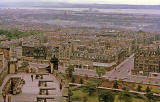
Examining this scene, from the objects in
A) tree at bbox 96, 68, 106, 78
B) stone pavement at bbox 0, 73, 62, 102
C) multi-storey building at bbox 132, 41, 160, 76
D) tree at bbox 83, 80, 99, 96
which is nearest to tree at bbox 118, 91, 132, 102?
tree at bbox 83, 80, 99, 96

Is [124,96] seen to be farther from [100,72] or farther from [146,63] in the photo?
[146,63]

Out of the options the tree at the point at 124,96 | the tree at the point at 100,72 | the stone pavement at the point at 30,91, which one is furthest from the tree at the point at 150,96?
the stone pavement at the point at 30,91

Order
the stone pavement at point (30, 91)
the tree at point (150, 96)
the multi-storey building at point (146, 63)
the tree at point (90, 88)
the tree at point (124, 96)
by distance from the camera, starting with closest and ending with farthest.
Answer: the stone pavement at point (30, 91) → the tree at point (124, 96) → the tree at point (150, 96) → the tree at point (90, 88) → the multi-storey building at point (146, 63)

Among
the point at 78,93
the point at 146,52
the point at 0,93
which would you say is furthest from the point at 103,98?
the point at 146,52

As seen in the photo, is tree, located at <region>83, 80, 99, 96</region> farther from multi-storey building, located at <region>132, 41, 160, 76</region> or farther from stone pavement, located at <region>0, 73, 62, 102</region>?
stone pavement, located at <region>0, 73, 62, 102</region>

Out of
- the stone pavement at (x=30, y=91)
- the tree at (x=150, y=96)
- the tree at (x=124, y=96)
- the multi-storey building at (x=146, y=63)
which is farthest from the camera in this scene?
the multi-storey building at (x=146, y=63)

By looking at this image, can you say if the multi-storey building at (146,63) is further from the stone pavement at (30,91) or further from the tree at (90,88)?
the stone pavement at (30,91)

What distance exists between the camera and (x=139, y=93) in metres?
14.7

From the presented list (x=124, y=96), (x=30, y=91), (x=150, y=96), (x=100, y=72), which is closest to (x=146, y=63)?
(x=100, y=72)

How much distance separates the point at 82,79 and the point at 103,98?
478 centimetres

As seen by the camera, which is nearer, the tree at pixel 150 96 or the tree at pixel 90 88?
the tree at pixel 150 96

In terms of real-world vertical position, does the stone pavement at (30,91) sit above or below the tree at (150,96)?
above

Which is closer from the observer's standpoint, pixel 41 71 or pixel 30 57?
pixel 41 71

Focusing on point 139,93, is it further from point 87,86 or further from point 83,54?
point 83,54
